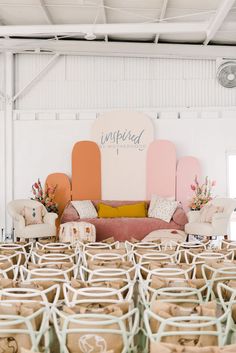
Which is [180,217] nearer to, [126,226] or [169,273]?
[126,226]

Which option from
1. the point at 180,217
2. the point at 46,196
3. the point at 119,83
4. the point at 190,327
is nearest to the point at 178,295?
the point at 190,327

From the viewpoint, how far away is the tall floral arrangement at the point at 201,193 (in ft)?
33.0

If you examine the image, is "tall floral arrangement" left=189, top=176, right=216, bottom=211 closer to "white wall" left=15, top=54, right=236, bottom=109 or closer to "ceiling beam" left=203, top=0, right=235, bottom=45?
"white wall" left=15, top=54, right=236, bottom=109

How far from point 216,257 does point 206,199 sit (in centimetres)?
514

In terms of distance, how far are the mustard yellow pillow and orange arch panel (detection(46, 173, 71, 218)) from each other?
33.5 inches

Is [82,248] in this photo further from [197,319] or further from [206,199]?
[206,199]

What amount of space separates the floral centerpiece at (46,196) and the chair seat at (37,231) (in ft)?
3.16

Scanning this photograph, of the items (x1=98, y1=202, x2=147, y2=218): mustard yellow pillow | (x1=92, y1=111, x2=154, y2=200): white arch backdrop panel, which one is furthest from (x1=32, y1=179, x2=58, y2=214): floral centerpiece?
(x1=92, y1=111, x2=154, y2=200): white arch backdrop panel

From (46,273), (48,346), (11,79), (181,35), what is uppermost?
(181,35)

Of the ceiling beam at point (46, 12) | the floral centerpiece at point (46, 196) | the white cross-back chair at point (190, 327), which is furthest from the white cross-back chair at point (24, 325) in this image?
the floral centerpiece at point (46, 196)

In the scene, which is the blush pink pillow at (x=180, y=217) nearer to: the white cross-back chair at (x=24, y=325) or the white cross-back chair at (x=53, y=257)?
the white cross-back chair at (x=53, y=257)

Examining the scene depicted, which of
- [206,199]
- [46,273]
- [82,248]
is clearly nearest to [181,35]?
[206,199]

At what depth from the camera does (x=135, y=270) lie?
15.6 ft

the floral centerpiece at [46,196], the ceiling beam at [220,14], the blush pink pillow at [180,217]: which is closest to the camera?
the ceiling beam at [220,14]
